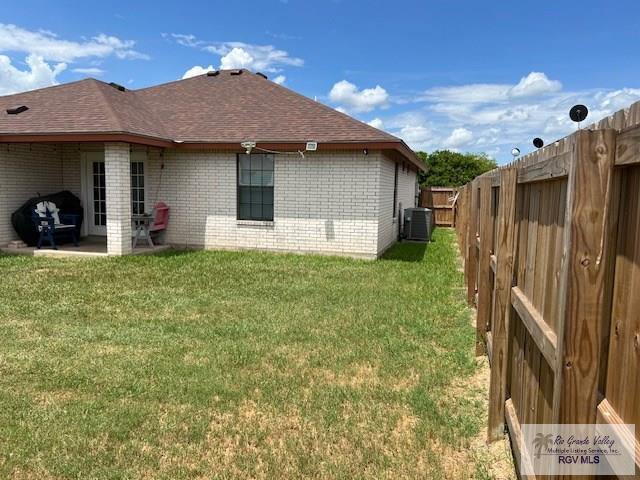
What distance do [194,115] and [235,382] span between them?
10.9 m

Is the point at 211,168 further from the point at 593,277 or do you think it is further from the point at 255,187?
the point at 593,277

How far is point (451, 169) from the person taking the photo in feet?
107

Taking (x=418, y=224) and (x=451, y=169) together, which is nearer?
(x=418, y=224)

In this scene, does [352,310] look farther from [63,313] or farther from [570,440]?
[570,440]

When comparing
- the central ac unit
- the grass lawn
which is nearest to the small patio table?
the grass lawn

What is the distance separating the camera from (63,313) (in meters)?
6.35

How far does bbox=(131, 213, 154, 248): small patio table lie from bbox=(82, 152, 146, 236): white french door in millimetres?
900

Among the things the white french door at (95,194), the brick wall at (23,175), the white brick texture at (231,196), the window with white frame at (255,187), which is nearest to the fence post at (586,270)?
the white brick texture at (231,196)

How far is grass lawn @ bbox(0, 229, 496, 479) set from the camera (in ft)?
10.2

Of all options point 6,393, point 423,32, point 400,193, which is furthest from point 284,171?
point 423,32

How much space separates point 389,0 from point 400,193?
7.50 metres

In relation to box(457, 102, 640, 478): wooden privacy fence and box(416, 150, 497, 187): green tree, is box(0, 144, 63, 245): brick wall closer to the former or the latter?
box(457, 102, 640, 478): wooden privacy fence

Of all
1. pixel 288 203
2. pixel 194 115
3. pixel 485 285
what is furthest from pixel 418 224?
pixel 485 285

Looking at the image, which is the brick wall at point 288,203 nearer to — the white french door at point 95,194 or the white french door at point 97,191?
the white french door at point 97,191
